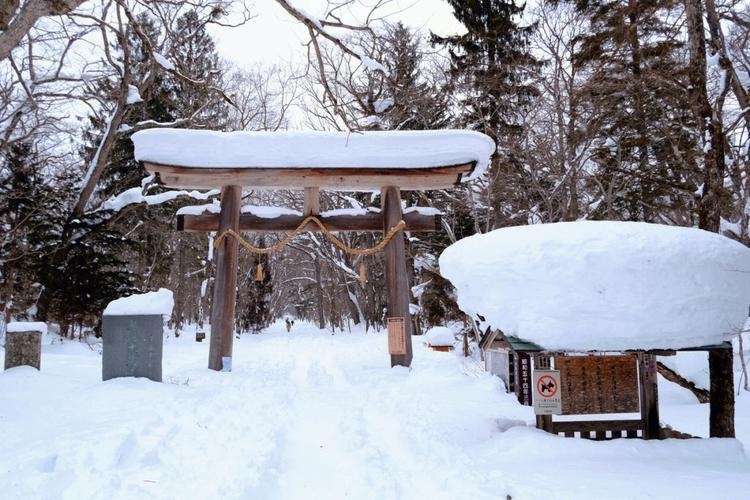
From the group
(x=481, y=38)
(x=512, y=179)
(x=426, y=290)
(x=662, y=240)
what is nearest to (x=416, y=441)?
(x=662, y=240)

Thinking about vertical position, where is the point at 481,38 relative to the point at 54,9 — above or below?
above

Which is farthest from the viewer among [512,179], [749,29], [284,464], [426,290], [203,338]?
[203,338]

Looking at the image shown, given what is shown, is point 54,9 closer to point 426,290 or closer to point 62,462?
point 62,462

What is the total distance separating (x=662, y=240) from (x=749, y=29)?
4.54m

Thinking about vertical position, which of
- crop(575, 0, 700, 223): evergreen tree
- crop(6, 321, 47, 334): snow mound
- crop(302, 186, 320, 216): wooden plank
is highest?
crop(575, 0, 700, 223): evergreen tree

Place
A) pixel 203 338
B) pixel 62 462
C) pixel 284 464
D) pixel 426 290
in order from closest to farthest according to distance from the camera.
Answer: pixel 62 462 → pixel 284 464 → pixel 426 290 → pixel 203 338

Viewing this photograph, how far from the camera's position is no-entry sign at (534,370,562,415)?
5520 mm

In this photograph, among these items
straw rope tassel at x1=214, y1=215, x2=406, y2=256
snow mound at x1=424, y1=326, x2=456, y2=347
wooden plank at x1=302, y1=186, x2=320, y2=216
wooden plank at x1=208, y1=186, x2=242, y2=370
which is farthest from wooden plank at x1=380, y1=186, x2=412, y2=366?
wooden plank at x1=208, y1=186, x2=242, y2=370

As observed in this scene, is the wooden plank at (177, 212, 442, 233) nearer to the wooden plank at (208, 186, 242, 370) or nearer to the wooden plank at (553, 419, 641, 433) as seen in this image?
the wooden plank at (208, 186, 242, 370)

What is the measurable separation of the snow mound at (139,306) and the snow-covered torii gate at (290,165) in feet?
7.81

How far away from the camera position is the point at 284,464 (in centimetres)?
481

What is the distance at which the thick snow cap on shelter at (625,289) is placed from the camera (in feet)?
15.5

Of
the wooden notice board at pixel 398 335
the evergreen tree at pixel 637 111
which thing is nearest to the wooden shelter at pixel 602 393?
the evergreen tree at pixel 637 111

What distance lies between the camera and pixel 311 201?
1209 cm
